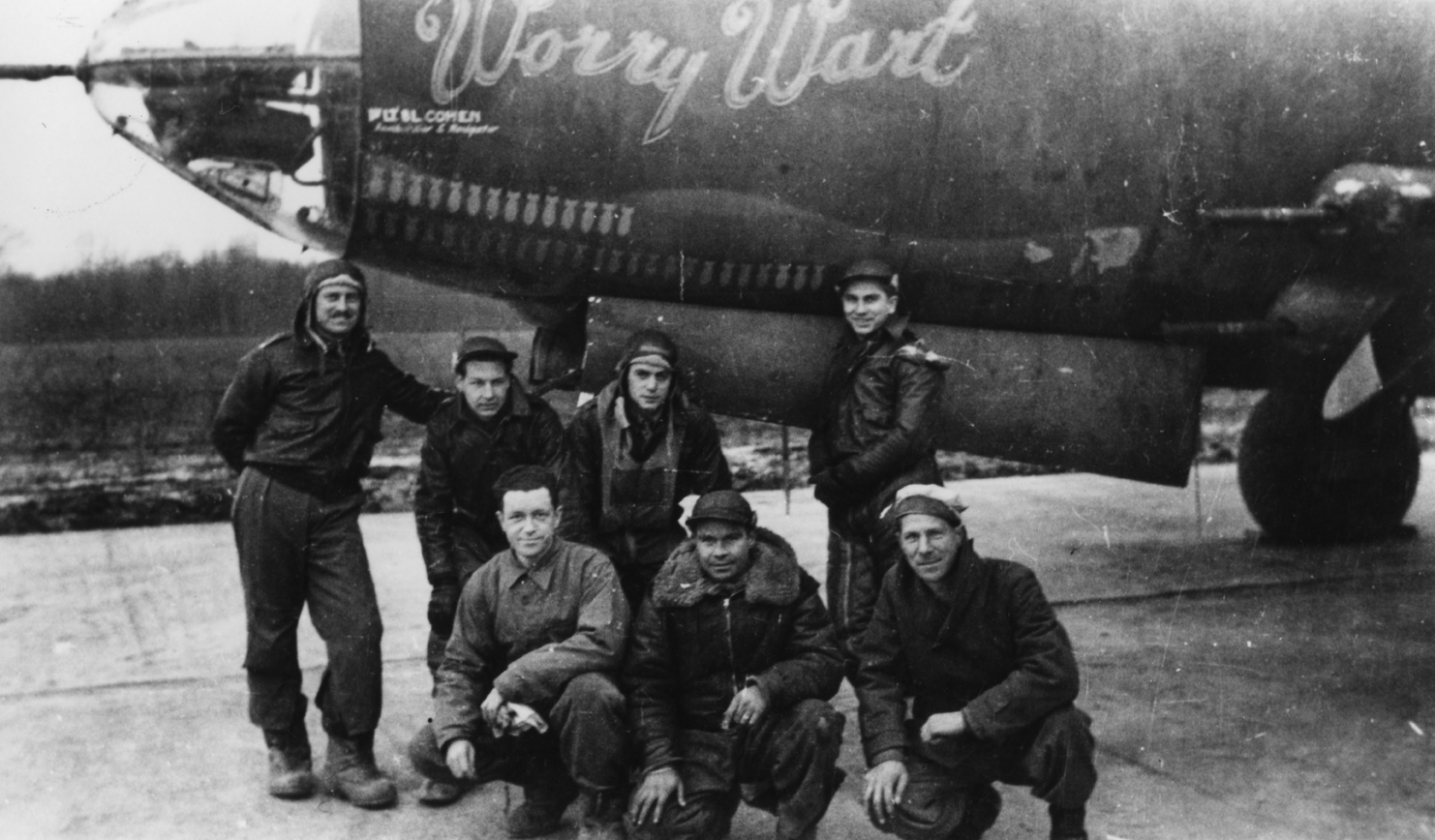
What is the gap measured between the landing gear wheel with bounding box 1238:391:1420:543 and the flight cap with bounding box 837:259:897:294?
4370 mm

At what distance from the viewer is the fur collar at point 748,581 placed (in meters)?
3.73

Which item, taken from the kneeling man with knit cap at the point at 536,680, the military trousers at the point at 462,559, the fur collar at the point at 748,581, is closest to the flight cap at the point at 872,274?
the fur collar at the point at 748,581

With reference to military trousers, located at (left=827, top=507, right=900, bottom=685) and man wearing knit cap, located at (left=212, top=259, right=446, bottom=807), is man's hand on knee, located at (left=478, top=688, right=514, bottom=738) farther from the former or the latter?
military trousers, located at (left=827, top=507, right=900, bottom=685)

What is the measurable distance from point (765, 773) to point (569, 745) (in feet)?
1.75

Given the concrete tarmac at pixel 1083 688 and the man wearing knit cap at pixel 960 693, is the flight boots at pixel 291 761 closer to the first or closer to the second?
the concrete tarmac at pixel 1083 688

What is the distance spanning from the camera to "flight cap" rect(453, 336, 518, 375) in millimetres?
4445

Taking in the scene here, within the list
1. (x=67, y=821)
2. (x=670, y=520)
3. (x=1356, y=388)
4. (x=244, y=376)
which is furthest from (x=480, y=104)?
(x=1356, y=388)

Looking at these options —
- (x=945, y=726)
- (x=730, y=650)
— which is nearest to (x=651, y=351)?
(x=730, y=650)

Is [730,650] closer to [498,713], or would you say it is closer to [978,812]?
[498,713]

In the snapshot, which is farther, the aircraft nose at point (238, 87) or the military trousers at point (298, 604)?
the aircraft nose at point (238, 87)

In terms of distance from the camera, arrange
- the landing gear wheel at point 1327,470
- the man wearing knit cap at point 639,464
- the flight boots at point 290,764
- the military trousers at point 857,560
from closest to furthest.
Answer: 1. the flight boots at point 290,764
2. the man wearing knit cap at point 639,464
3. the military trousers at point 857,560
4. the landing gear wheel at point 1327,470

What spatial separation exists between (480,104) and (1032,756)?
2716 millimetres

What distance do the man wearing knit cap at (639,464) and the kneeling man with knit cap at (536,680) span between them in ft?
1.36

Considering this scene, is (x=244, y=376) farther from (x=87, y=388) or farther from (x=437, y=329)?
(x=87, y=388)
